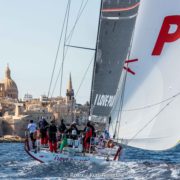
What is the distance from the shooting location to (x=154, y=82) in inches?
773

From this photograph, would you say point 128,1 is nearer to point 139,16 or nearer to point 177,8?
point 139,16

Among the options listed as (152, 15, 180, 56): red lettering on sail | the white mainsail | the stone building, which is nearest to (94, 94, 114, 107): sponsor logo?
the white mainsail

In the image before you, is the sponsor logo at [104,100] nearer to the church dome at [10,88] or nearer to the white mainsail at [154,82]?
the white mainsail at [154,82]

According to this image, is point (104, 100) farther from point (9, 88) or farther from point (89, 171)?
point (9, 88)

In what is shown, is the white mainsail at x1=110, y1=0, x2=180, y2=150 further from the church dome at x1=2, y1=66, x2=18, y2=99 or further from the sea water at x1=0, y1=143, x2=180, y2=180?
the church dome at x1=2, y1=66, x2=18, y2=99

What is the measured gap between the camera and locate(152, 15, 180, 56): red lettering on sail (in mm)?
19016

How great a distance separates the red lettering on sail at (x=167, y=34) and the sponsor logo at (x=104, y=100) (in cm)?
329

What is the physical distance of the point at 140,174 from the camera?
19.8m

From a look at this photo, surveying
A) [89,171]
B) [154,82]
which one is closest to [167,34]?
[154,82]

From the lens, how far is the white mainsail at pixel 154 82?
1877 centimetres

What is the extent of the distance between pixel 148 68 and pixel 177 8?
2.15 meters

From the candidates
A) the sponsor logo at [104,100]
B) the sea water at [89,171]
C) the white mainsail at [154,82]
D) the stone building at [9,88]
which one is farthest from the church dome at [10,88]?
the white mainsail at [154,82]

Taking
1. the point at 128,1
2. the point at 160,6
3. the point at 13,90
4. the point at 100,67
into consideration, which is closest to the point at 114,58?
the point at 100,67

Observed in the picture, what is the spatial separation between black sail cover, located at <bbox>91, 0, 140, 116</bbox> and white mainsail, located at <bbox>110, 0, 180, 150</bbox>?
1.18 metres
